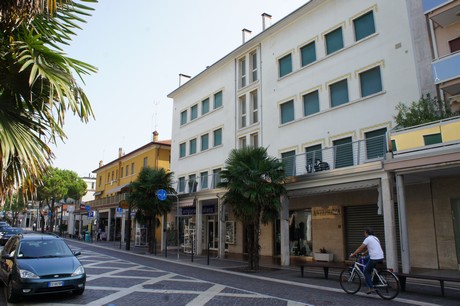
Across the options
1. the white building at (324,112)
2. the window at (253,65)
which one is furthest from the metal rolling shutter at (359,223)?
the window at (253,65)

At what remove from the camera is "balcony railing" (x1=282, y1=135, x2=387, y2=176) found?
16266 millimetres

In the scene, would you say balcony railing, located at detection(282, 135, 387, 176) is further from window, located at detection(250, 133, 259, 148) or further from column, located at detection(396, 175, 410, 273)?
window, located at detection(250, 133, 259, 148)

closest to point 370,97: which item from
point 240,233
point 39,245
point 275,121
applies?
point 275,121

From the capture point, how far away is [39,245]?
33.7 feet

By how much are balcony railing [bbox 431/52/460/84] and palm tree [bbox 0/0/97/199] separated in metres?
13.2

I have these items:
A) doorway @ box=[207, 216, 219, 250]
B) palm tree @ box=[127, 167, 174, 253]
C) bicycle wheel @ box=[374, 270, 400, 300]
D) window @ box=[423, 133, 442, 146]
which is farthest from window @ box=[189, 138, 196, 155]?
bicycle wheel @ box=[374, 270, 400, 300]

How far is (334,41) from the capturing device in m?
20.8

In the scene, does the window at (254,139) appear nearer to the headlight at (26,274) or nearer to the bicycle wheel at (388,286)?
the bicycle wheel at (388,286)

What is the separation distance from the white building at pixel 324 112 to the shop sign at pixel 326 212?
6 cm

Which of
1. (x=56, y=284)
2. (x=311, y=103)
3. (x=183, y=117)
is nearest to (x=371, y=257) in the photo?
(x=56, y=284)

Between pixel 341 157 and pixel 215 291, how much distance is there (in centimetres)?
972

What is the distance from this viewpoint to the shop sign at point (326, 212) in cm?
1978

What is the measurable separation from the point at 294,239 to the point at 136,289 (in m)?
13.3

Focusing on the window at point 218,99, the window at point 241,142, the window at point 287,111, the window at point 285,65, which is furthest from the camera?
the window at point 218,99
